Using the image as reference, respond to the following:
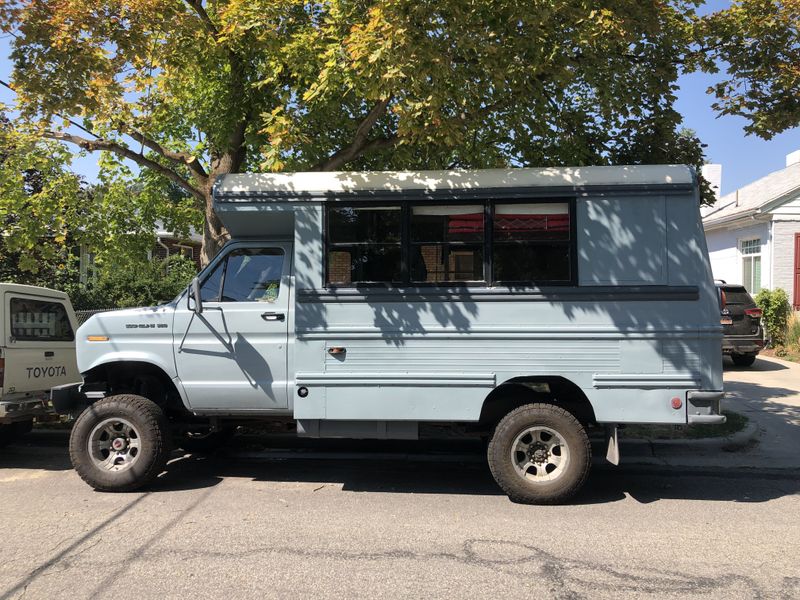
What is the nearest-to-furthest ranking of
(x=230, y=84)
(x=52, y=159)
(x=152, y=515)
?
(x=152, y=515)
(x=230, y=84)
(x=52, y=159)

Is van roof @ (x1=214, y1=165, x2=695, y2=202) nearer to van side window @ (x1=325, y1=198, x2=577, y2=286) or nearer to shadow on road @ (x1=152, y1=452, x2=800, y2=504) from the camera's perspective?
van side window @ (x1=325, y1=198, x2=577, y2=286)

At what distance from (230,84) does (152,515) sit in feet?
17.2

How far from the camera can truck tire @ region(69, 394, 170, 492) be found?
17.9 ft

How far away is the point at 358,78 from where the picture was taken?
559 cm

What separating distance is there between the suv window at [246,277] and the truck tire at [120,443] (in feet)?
4.04

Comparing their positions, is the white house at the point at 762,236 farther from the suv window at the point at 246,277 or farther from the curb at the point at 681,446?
the suv window at the point at 246,277

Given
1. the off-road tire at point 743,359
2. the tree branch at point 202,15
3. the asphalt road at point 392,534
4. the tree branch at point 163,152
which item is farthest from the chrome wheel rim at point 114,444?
the off-road tire at point 743,359

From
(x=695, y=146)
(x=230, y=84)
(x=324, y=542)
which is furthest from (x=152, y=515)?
(x=695, y=146)

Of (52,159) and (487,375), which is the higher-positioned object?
(52,159)

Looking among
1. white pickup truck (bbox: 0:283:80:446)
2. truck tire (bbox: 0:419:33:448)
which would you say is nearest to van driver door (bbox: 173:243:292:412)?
white pickup truck (bbox: 0:283:80:446)

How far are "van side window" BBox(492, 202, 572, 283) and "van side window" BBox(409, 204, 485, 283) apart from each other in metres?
0.16

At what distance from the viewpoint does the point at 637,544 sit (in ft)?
14.1

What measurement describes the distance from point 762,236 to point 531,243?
14146 millimetres

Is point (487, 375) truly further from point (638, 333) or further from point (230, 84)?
point (230, 84)
